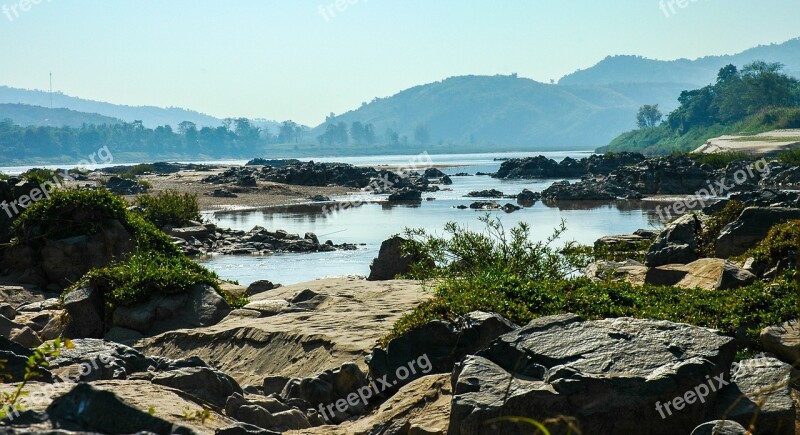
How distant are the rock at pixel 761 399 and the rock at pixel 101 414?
3.79 m

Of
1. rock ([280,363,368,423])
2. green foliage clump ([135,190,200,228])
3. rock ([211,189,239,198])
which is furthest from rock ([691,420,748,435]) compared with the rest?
rock ([211,189,239,198])

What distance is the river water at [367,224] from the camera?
27047 millimetres

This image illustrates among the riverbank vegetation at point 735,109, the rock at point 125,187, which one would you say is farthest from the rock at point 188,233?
the riverbank vegetation at point 735,109

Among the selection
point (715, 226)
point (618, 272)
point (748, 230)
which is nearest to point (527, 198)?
point (715, 226)

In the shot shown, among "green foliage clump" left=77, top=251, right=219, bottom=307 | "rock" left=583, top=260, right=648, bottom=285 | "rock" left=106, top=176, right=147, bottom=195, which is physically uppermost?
"green foliage clump" left=77, top=251, right=219, bottom=307

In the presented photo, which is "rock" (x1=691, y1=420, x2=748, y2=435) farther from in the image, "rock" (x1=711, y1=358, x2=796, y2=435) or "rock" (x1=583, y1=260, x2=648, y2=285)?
"rock" (x1=583, y1=260, x2=648, y2=285)

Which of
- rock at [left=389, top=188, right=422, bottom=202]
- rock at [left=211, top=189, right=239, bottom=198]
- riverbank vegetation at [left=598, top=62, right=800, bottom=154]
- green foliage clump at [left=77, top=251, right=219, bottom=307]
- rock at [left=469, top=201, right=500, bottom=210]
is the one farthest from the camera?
riverbank vegetation at [left=598, top=62, right=800, bottom=154]

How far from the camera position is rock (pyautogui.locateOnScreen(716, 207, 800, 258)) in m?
15.3

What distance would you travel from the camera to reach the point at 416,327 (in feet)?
30.8

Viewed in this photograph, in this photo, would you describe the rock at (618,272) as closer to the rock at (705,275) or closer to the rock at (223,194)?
the rock at (705,275)

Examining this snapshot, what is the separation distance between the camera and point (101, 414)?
4.67m

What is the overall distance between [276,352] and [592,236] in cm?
2568

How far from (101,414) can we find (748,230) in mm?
13499

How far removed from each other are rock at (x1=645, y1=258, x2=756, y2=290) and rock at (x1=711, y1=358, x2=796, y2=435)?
437 centimetres
